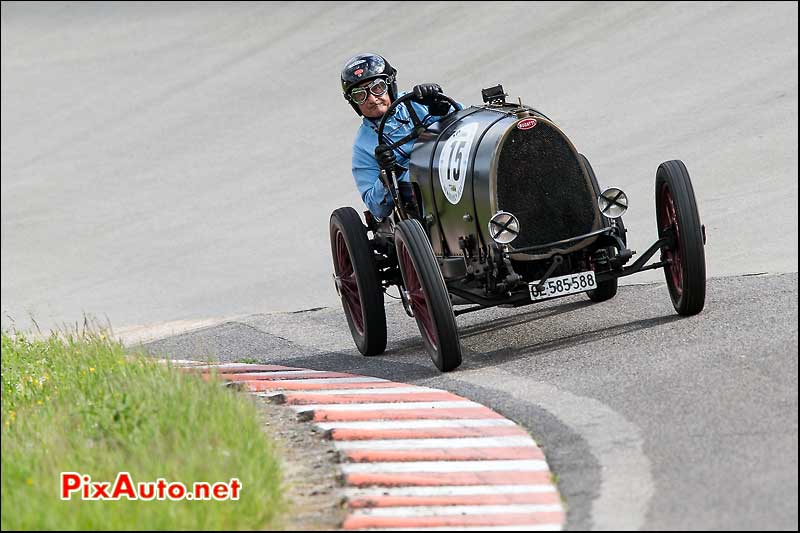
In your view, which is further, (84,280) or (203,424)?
(84,280)

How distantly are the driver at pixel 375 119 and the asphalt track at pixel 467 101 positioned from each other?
1261mm

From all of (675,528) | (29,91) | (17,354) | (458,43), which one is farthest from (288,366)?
(29,91)

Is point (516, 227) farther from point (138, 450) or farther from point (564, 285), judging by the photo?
point (138, 450)

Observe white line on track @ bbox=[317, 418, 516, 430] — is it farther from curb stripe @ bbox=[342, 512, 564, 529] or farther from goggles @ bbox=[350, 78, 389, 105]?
goggles @ bbox=[350, 78, 389, 105]

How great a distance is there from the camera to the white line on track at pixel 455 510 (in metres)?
5.49

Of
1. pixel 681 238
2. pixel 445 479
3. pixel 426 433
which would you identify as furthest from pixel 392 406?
pixel 681 238

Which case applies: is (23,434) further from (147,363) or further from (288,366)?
(288,366)

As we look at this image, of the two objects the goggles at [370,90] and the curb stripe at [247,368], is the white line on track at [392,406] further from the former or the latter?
the goggles at [370,90]

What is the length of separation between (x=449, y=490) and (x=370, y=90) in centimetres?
475

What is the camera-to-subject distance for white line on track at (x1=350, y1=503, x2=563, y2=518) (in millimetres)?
5492

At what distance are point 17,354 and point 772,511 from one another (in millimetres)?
6672

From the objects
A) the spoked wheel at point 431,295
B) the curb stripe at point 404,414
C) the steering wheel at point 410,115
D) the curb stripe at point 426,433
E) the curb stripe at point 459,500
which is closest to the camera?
the curb stripe at point 459,500

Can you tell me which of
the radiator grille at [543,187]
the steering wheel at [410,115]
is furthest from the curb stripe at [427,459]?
the steering wheel at [410,115]

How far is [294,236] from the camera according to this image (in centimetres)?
1909
